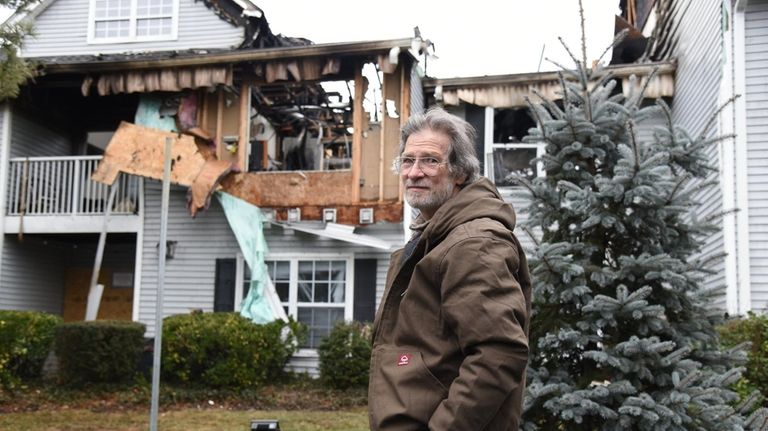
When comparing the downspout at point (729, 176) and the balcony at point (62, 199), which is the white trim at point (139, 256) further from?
the downspout at point (729, 176)

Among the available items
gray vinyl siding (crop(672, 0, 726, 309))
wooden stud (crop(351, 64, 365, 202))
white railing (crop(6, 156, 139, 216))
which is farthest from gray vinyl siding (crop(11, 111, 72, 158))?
gray vinyl siding (crop(672, 0, 726, 309))

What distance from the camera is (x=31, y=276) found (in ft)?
49.1

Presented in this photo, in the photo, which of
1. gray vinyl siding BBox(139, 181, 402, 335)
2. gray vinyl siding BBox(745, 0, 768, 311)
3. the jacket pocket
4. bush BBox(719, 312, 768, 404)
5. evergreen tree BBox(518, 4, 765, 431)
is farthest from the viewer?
gray vinyl siding BBox(139, 181, 402, 335)

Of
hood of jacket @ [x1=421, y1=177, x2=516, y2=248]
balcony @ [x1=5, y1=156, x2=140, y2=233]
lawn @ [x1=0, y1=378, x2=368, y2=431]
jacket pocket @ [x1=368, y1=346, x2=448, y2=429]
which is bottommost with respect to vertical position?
lawn @ [x1=0, y1=378, x2=368, y2=431]

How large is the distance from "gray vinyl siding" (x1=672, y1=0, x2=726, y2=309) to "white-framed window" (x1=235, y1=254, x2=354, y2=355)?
593 centimetres

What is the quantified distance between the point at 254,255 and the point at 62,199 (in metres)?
4.07

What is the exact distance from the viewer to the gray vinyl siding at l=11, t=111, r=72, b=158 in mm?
14422

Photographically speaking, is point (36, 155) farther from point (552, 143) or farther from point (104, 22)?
point (552, 143)

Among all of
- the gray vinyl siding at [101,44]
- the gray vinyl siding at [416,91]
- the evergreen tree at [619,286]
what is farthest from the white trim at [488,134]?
the evergreen tree at [619,286]

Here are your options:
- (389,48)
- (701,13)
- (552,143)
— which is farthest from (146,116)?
(552,143)

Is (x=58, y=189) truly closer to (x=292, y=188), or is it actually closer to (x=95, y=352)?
(x=95, y=352)

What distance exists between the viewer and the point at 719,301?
983cm

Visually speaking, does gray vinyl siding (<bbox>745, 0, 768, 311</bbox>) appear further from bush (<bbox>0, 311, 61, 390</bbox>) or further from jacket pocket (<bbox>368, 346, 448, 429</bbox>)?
bush (<bbox>0, 311, 61, 390</bbox>)

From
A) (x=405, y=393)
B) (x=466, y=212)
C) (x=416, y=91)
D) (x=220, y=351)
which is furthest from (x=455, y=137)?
(x=416, y=91)
